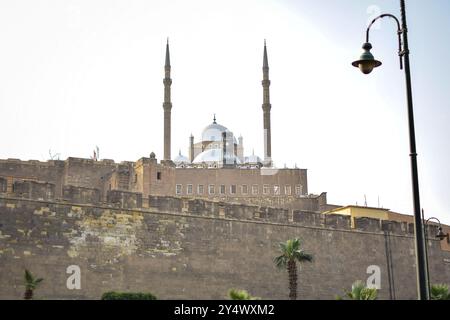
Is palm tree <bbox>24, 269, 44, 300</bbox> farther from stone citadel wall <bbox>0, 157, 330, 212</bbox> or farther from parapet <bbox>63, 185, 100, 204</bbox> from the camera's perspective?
parapet <bbox>63, 185, 100, 204</bbox>

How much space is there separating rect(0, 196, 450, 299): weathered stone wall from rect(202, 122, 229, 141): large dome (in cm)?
3958

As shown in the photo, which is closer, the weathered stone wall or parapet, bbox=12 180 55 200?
the weathered stone wall

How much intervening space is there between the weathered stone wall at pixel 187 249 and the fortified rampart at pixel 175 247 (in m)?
0.03

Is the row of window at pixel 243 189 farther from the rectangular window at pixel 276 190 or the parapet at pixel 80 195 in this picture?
the parapet at pixel 80 195

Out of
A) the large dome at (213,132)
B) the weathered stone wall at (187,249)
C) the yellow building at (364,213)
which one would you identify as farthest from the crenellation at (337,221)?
the large dome at (213,132)

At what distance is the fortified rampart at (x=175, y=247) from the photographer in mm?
24109

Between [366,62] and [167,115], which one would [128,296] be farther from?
[167,115]

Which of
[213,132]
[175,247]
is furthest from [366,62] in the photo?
[213,132]

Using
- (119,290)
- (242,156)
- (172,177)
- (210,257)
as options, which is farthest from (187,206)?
(242,156)

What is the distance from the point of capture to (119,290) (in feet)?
82.5

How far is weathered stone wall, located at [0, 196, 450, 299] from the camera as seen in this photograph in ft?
79.0

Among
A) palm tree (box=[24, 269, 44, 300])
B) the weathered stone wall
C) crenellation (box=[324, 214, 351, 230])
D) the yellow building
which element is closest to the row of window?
the yellow building
